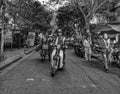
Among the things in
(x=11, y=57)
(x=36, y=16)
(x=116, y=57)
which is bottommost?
(x=11, y=57)

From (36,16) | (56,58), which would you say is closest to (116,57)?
(56,58)

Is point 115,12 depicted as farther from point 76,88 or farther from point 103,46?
point 76,88

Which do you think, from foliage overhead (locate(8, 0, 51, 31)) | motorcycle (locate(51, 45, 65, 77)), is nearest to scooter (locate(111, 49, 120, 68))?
motorcycle (locate(51, 45, 65, 77))

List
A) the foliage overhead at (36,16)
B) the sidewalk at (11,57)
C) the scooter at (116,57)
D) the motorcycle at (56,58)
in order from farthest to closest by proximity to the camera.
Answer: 1. the foliage overhead at (36,16)
2. the scooter at (116,57)
3. the sidewalk at (11,57)
4. the motorcycle at (56,58)

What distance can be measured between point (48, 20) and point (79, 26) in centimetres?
813

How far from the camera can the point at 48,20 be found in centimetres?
3569

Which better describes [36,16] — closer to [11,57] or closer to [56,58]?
[11,57]

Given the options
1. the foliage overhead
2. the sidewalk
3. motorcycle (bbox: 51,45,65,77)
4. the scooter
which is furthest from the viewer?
the foliage overhead

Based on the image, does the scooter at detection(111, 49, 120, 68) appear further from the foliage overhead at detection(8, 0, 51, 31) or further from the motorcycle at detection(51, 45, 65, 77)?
the foliage overhead at detection(8, 0, 51, 31)

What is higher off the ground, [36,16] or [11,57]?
[36,16]

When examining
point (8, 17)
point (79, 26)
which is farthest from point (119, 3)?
point (8, 17)

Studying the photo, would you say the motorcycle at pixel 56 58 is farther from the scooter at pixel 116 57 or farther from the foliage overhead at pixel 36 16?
the foliage overhead at pixel 36 16

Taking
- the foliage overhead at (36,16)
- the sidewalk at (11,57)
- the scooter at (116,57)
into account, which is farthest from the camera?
the foliage overhead at (36,16)

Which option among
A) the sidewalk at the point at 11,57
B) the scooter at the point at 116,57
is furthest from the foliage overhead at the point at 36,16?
the scooter at the point at 116,57
